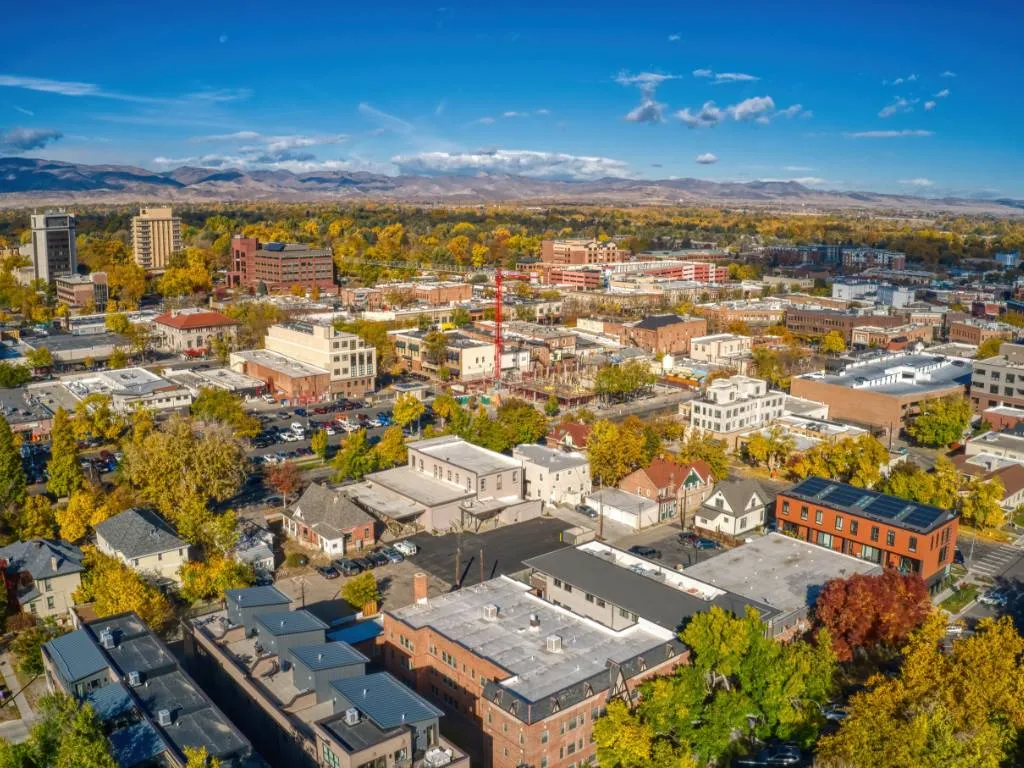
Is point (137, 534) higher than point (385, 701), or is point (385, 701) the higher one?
point (385, 701)

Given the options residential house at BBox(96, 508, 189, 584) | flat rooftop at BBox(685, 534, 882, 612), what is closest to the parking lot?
flat rooftop at BBox(685, 534, 882, 612)

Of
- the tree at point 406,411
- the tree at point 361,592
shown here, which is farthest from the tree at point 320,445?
the tree at point 361,592

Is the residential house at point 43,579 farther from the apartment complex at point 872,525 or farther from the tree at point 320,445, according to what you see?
the apartment complex at point 872,525

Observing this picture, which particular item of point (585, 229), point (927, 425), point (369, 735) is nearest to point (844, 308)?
point (927, 425)

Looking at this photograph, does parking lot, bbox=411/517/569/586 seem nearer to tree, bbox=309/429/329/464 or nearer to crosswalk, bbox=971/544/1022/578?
tree, bbox=309/429/329/464

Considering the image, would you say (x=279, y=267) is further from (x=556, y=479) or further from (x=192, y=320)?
(x=556, y=479)

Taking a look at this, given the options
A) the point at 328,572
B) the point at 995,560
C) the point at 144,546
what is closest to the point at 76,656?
the point at 144,546

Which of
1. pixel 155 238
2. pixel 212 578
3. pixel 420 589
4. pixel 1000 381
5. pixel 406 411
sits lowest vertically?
pixel 212 578
